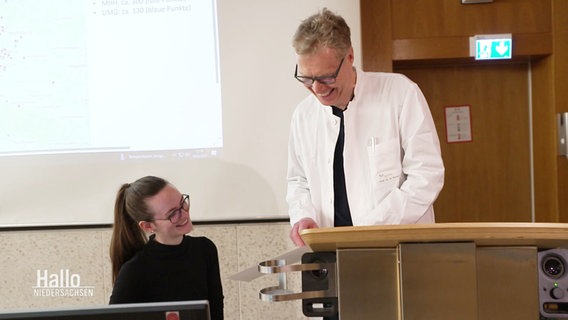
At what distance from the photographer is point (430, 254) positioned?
108 centimetres

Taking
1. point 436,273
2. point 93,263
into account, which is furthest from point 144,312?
point 93,263

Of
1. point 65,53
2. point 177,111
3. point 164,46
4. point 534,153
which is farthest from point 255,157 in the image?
point 534,153

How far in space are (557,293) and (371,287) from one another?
0.34m

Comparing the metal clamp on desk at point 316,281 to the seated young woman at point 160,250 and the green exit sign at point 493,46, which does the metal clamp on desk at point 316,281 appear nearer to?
the seated young woman at point 160,250

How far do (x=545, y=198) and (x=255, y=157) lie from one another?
149 centimetres

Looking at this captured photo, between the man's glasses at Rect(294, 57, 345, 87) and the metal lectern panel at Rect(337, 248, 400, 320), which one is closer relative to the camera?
the metal lectern panel at Rect(337, 248, 400, 320)

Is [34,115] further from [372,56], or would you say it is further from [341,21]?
[341,21]

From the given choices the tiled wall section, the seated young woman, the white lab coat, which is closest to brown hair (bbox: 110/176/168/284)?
the seated young woman

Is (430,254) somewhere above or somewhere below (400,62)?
below

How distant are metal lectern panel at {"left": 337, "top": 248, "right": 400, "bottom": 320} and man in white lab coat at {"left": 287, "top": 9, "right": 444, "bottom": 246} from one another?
69 cm

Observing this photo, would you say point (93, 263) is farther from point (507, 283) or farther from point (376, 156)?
point (507, 283)

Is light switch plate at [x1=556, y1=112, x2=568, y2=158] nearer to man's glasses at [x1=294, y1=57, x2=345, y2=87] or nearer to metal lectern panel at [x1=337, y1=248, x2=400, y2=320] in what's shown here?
man's glasses at [x1=294, y1=57, x2=345, y2=87]

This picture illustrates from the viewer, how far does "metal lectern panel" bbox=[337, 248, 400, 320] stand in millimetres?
1111

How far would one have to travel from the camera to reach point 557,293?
1.15 m
